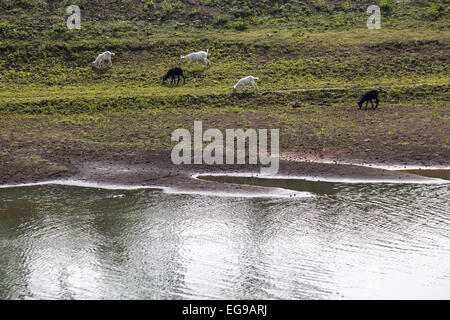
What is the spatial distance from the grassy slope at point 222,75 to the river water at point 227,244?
200 inches

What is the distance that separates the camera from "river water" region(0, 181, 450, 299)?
Answer: 1488 centimetres

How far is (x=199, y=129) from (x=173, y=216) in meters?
9.85

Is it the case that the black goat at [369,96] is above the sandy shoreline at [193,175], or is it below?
above

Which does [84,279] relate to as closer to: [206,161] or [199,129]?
[206,161]

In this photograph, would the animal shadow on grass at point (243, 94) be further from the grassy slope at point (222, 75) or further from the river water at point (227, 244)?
the river water at point (227, 244)

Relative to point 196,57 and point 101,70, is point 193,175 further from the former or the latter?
point 101,70

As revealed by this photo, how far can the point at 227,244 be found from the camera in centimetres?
1745

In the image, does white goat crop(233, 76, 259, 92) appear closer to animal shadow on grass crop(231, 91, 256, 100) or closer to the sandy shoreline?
animal shadow on grass crop(231, 91, 256, 100)

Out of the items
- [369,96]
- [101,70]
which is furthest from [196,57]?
[369,96]

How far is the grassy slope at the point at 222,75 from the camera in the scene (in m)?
28.0

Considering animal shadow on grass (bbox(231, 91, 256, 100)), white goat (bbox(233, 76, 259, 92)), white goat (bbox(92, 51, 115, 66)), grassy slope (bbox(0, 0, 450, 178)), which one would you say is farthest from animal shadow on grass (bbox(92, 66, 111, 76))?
animal shadow on grass (bbox(231, 91, 256, 100))

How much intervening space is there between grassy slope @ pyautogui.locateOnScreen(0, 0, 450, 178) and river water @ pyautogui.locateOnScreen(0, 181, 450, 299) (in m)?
5.08

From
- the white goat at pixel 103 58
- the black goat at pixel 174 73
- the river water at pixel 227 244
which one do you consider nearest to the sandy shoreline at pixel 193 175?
the river water at pixel 227 244
